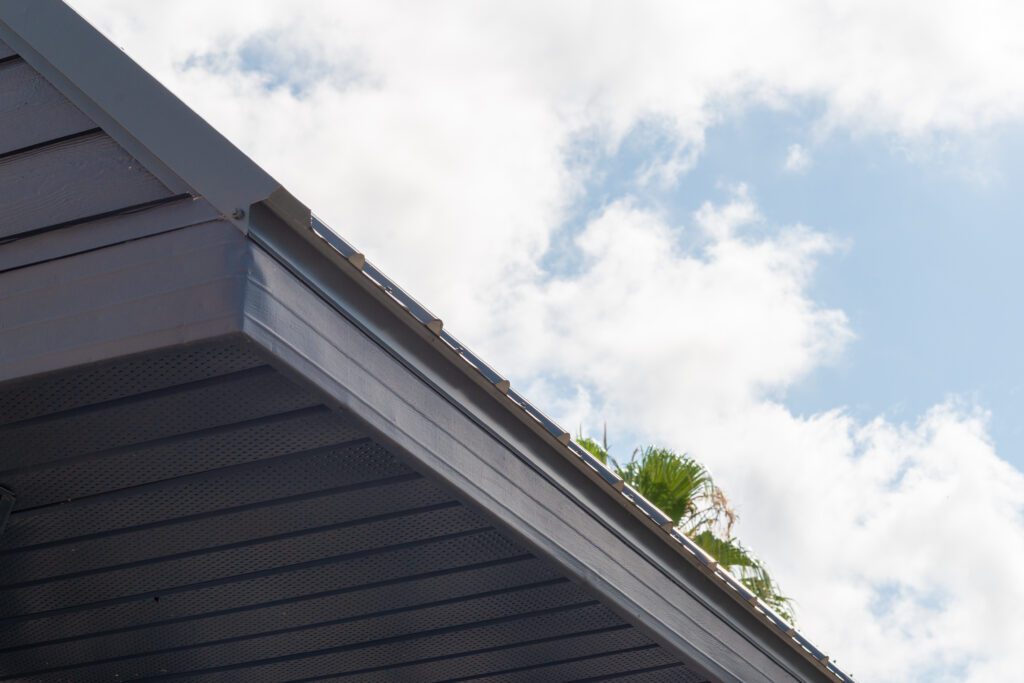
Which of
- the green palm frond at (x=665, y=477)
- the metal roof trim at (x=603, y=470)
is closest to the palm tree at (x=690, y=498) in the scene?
the green palm frond at (x=665, y=477)

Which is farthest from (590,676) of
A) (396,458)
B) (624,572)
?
(396,458)

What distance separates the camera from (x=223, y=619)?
12.6 feet

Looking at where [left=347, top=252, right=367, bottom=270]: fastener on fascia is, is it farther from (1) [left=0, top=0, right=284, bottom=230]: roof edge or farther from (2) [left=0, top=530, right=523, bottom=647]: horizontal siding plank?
(2) [left=0, top=530, right=523, bottom=647]: horizontal siding plank

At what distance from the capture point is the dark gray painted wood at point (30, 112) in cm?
278

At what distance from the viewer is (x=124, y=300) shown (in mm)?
2594

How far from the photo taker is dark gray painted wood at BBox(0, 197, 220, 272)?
261 cm

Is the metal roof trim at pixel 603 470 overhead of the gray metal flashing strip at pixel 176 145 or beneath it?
beneath

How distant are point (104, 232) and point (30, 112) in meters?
0.40

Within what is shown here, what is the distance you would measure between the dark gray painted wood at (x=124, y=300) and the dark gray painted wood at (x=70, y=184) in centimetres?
10

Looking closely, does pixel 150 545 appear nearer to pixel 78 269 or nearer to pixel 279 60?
pixel 78 269

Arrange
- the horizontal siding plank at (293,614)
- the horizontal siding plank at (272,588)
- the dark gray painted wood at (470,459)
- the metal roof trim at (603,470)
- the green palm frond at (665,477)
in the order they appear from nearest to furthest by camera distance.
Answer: the dark gray painted wood at (470,459), the metal roof trim at (603,470), the horizontal siding plank at (272,588), the horizontal siding plank at (293,614), the green palm frond at (665,477)

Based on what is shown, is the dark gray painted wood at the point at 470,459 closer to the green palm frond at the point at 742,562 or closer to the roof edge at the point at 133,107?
the roof edge at the point at 133,107

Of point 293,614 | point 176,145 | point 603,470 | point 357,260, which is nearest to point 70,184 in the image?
Answer: point 176,145

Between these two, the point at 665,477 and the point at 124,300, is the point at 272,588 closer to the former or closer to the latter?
the point at 124,300
